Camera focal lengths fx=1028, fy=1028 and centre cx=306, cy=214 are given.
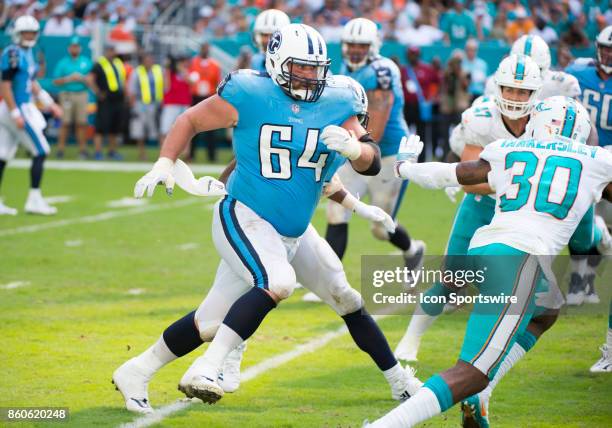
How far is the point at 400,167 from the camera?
4.57m

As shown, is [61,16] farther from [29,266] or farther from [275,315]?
[275,315]

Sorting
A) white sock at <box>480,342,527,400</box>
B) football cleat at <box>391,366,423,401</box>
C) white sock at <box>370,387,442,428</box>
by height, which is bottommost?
football cleat at <box>391,366,423,401</box>

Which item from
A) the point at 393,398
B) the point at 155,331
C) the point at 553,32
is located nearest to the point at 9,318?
the point at 155,331

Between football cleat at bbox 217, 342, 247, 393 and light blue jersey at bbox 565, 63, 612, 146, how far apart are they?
11.0 feet

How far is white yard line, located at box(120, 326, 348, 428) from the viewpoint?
4613 millimetres

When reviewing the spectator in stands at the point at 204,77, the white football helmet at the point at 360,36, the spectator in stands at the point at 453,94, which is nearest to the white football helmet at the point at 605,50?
the white football helmet at the point at 360,36

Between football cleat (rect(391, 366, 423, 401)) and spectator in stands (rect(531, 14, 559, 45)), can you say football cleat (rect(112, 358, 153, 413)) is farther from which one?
spectator in stands (rect(531, 14, 559, 45))

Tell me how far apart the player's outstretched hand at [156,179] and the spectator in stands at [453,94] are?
11666mm

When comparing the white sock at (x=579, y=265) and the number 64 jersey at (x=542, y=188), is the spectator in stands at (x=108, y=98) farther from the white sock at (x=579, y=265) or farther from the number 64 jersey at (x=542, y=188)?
the number 64 jersey at (x=542, y=188)

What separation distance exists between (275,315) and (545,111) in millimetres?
3035

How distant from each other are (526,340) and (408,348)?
130cm

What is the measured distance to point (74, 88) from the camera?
1642cm

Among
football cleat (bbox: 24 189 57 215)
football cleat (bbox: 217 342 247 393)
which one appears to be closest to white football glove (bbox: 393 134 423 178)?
football cleat (bbox: 217 342 247 393)

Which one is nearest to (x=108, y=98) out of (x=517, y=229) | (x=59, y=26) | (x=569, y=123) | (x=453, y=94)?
(x=59, y=26)
